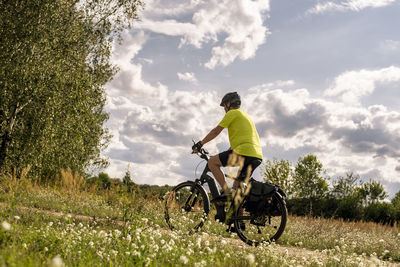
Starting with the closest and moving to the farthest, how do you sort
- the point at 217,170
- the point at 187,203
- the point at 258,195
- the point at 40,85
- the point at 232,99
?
1. the point at 258,195
2. the point at 217,170
3. the point at 232,99
4. the point at 187,203
5. the point at 40,85

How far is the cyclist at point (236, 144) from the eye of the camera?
6785 mm

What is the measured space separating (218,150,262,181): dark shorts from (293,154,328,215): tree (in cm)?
3060

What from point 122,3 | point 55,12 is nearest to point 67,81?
point 55,12

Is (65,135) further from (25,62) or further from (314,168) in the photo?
(314,168)

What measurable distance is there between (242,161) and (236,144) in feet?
1.29

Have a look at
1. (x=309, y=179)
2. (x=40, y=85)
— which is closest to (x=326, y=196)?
(x=309, y=179)

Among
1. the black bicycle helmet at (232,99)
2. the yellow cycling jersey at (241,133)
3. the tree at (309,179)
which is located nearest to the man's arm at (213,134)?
the yellow cycling jersey at (241,133)

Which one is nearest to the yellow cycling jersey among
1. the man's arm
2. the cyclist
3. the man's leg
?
the cyclist

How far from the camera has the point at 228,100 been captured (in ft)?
24.0

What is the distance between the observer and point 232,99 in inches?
286

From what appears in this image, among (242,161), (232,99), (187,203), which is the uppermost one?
(232,99)

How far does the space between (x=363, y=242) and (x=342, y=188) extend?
29.7 meters

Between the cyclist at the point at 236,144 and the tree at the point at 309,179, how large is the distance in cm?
3059

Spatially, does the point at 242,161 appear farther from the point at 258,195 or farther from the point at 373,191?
the point at 373,191
